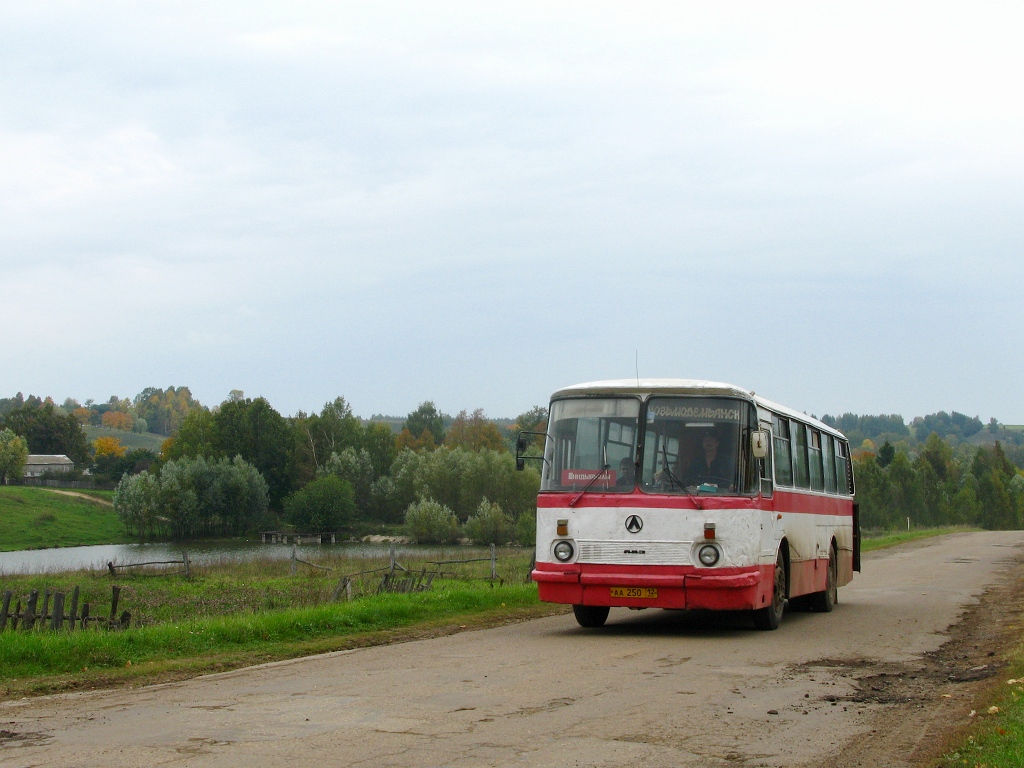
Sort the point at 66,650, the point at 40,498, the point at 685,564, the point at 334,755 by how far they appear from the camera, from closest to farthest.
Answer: the point at 334,755 < the point at 66,650 < the point at 685,564 < the point at 40,498

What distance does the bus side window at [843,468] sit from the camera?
20700 mm

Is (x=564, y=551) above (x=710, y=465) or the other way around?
the other way around

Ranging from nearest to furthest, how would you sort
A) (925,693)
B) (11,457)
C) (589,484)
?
1. (925,693)
2. (589,484)
3. (11,457)

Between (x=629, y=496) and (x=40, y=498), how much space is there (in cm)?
9918

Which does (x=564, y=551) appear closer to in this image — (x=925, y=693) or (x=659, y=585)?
(x=659, y=585)

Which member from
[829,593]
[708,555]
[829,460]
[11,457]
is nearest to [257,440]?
[11,457]

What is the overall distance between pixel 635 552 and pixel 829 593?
6800mm

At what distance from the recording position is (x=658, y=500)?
1345cm

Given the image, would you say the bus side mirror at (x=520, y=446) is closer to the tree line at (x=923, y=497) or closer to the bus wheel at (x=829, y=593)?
the bus wheel at (x=829, y=593)

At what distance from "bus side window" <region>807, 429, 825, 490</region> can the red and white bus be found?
11.2 feet

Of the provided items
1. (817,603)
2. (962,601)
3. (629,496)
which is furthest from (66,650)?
(962,601)

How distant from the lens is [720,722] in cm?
800

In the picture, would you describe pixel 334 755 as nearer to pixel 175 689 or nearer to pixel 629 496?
pixel 175 689

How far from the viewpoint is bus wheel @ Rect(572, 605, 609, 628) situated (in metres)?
14.8
